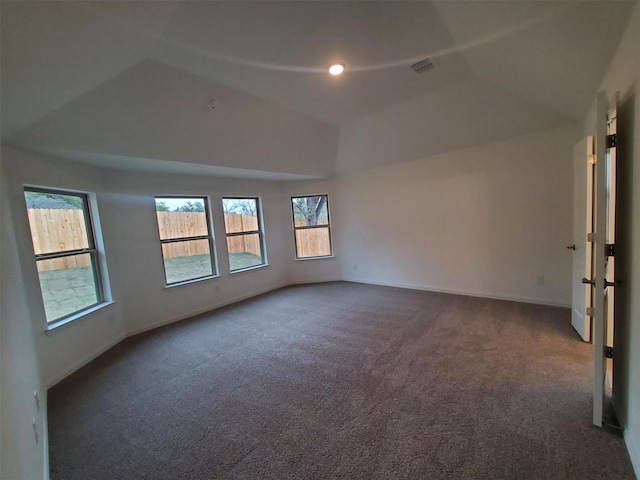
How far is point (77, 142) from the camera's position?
273 cm

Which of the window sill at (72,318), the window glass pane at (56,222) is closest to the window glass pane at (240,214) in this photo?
the window glass pane at (56,222)

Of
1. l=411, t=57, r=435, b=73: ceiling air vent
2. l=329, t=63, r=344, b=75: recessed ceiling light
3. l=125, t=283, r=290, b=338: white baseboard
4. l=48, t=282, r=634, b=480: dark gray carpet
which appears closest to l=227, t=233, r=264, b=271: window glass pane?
l=125, t=283, r=290, b=338: white baseboard

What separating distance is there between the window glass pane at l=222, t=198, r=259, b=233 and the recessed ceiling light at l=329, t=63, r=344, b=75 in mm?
3182

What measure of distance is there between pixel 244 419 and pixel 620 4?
3.62 m

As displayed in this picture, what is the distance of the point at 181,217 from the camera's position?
459 centimetres

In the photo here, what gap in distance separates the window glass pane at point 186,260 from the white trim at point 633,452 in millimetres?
5056

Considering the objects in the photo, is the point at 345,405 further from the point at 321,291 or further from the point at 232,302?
the point at 232,302

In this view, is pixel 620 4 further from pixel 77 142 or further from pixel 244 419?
pixel 77 142

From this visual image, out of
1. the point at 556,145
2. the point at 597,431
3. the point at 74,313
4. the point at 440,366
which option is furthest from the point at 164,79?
the point at 556,145

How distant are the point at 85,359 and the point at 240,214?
3172 millimetres

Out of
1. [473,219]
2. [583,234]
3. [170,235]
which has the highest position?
[170,235]

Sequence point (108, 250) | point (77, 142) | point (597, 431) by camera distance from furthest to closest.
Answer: point (108, 250), point (77, 142), point (597, 431)

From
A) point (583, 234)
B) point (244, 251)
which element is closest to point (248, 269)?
point (244, 251)

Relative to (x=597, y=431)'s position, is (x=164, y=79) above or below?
above
